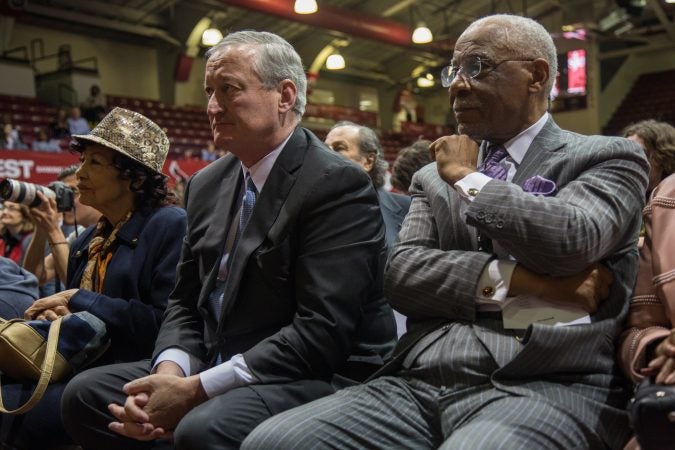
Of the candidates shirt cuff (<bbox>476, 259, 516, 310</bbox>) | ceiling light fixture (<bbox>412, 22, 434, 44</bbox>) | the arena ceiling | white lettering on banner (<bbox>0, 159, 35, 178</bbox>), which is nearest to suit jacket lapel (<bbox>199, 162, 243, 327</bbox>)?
shirt cuff (<bbox>476, 259, 516, 310</bbox>)

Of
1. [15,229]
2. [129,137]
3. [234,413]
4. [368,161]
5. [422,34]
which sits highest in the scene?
[422,34]

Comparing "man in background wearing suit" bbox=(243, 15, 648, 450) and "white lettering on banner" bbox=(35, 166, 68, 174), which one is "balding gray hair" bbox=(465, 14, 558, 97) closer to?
"man in background wearing suit" bbox=(243, 15, 648, 450)

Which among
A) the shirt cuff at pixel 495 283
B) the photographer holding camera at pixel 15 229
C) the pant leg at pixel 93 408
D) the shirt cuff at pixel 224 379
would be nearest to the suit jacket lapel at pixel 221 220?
the shirt cuff at pixel 224 379

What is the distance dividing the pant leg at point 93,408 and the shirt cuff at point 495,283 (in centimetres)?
109

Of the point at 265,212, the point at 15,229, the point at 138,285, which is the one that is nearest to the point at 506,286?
the point at 265,212

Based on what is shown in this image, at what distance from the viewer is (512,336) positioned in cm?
162

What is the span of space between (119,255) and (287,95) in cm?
89

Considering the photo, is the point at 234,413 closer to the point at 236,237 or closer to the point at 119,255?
the point at 236,237

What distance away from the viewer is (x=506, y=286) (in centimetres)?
162

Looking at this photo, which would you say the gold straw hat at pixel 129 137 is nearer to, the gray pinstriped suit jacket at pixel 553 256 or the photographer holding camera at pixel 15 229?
the gray pinstriped suit jacket at pixel 553 256

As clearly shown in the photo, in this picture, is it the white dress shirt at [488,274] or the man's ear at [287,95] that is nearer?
the white dress shirt at [488,274]

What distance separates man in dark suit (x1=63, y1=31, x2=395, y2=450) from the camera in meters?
1.80

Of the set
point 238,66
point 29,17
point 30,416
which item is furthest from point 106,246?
point 29,17

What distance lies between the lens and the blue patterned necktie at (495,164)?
1.79 metres
